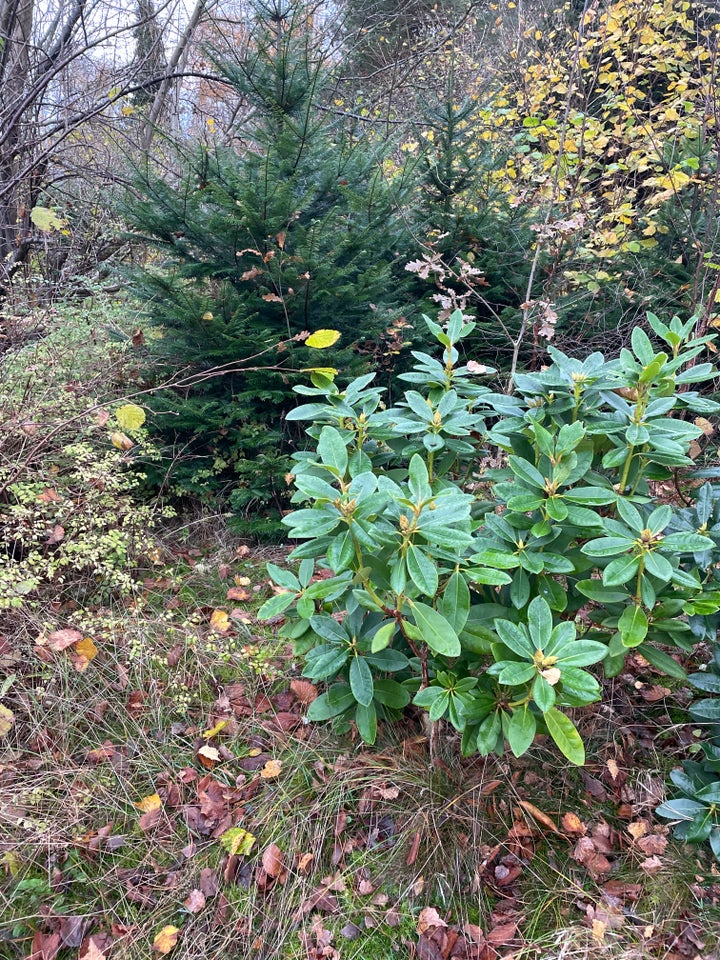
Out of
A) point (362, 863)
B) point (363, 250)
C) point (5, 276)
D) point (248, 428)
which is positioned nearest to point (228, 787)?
point (362, 863)

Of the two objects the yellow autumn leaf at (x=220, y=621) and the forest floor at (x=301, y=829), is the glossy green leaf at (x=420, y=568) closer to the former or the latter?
the forest floor at (x=301, y=829)

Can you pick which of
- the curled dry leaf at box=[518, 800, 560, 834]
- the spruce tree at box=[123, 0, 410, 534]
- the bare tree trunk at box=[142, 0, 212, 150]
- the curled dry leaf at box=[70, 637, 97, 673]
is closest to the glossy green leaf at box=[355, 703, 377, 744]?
the curled dry leaf at box=[518, 800, 560, 834]

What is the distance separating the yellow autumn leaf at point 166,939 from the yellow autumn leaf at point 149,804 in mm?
337

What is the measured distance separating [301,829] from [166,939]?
17.6 inches

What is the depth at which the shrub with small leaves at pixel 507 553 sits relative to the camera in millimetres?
1312

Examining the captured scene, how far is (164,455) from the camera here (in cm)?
307

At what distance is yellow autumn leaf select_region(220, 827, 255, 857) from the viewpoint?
1719mm

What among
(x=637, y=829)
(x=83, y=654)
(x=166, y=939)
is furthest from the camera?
(x=83, y=654)

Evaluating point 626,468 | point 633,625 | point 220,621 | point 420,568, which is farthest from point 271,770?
point 626,468

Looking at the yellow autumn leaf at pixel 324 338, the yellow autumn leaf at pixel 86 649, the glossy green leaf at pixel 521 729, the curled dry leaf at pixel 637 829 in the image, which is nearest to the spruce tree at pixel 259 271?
the yellow autumn leaf at pixel 324 338

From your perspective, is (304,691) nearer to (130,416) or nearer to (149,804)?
(149,804)

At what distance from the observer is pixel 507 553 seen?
1.48 metres

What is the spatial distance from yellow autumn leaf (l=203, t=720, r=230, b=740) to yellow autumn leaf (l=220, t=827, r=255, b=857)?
0.35m

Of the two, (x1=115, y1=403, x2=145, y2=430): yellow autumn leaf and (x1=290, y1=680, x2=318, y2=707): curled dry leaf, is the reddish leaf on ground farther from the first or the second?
(x1=115, y1=403, x2=145, y2=430): yellow autumn leaf
